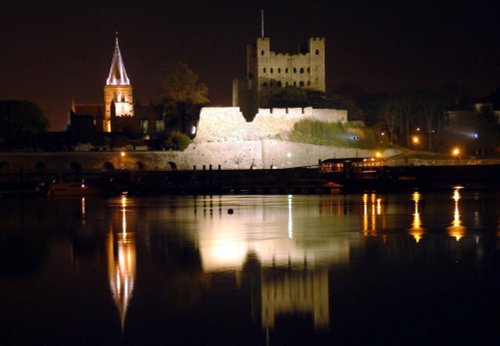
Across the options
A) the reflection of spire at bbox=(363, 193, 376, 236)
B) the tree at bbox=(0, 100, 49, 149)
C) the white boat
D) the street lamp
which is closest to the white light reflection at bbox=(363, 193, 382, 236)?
the reflection of spire at bbox=(363, 193, 376, 236)

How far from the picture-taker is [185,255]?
1488 centimetres

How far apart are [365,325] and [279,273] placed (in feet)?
11.0

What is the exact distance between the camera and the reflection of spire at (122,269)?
10.9m

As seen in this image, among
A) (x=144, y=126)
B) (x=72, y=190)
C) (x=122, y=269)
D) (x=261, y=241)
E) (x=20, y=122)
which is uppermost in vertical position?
(x=144, y=126)

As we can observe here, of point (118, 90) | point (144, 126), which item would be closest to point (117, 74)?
point (118, 90)

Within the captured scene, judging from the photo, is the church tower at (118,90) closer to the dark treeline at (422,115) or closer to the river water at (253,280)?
the dark treeline at (422,115)

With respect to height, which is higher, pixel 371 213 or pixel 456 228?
pixel 371 213

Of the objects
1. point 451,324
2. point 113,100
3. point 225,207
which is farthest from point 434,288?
point 113,100

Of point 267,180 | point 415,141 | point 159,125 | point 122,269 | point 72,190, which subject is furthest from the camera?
point 159,125

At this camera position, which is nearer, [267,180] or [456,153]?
[267,180]

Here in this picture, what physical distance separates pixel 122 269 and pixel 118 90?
68.2 metres

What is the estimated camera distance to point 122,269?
43.9 ft

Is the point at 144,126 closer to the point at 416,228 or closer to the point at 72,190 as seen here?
the point at 72,190

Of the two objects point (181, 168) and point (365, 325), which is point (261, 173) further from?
point (365, 325)
